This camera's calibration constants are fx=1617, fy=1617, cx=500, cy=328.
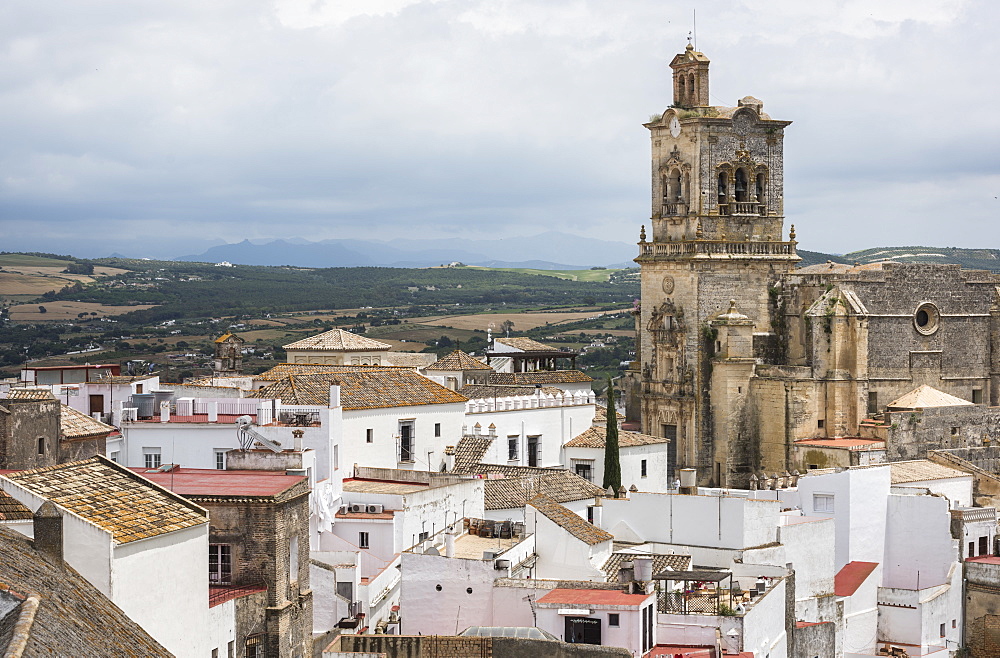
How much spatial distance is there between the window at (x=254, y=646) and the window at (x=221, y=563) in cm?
118

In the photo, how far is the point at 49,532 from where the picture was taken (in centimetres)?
2392

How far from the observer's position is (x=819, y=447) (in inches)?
2530

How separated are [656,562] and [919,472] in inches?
843

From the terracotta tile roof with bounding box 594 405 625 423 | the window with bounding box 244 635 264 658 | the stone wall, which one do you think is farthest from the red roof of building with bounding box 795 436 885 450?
the window with bounding box 244 635 264 658

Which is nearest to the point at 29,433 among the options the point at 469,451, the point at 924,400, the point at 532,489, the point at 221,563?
the point at 221,563

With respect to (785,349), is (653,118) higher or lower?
higher

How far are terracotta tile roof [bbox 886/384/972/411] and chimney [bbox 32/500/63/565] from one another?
47137mm

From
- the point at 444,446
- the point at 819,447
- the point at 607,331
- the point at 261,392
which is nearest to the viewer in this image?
the point at 261,392

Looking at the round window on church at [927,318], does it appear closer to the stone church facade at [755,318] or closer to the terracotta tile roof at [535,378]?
the stone church facade at [755,318]

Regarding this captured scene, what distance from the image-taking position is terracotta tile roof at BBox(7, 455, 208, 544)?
25.8m

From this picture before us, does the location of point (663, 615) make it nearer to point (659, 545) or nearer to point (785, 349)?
point (659, 545)

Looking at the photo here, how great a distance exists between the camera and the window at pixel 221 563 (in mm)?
30203

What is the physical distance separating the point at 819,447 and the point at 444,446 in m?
16.6

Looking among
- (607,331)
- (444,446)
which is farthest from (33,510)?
(607,331)
